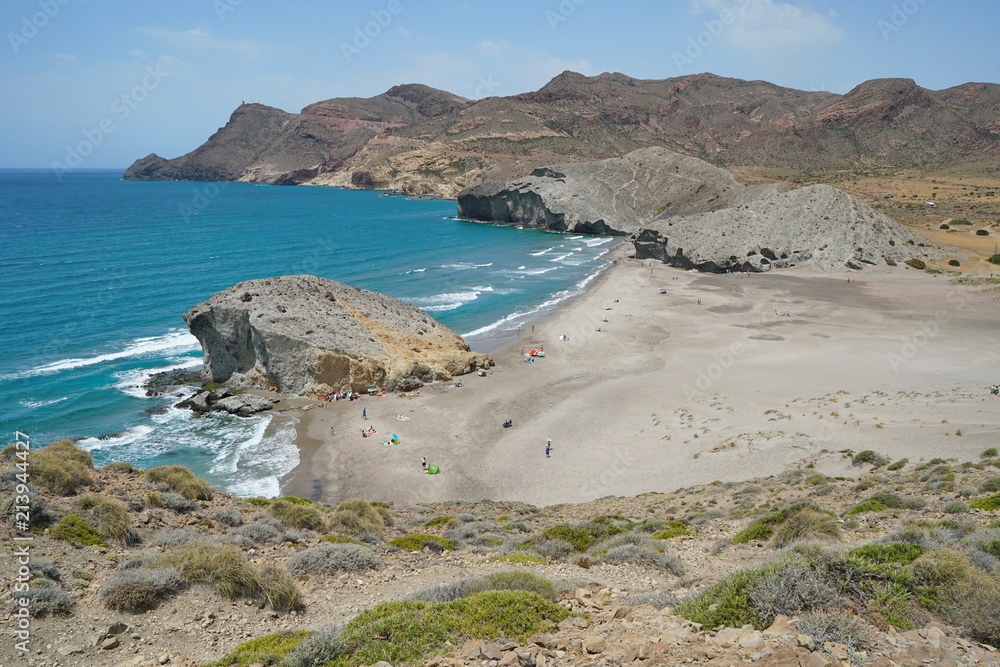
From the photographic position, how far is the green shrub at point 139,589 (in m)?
8.52

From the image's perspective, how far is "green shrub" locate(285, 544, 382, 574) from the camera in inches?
423

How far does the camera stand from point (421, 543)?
43.0ft

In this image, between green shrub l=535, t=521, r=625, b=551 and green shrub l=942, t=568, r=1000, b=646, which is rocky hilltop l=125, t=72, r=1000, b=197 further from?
green shrub l=942, t=568, r=1000, b=646

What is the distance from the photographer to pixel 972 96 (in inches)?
6649

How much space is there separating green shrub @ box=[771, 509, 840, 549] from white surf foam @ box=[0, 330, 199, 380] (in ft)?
121

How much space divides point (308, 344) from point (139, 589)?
22.6 metres

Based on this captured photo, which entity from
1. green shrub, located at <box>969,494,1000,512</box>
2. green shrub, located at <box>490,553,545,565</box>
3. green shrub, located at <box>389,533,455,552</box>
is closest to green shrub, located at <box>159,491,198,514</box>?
green shrub, located at <box>389,533,455,552</box>

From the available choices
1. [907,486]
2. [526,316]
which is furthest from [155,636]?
[526,316]

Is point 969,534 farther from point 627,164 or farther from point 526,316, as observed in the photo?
point 627,164

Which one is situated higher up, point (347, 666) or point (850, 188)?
point (850, 188)

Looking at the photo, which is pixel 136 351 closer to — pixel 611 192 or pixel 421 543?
pixel 421 543

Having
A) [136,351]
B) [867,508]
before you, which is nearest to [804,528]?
[867,508]

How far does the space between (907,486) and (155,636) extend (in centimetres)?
1697

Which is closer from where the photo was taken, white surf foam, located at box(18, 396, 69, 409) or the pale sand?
the pale sand
